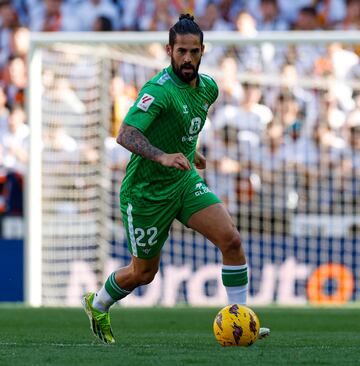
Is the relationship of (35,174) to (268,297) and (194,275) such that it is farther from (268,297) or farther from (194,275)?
(268,297)

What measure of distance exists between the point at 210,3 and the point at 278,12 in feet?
3.73

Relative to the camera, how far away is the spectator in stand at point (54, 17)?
1909 centimetres

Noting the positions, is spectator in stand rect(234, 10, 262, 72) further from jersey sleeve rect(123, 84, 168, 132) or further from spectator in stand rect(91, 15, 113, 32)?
jersey sleeve rect(123, 84, 168, 132)

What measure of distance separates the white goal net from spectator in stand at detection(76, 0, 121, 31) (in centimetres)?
410

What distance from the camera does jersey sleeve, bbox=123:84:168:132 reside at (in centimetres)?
759

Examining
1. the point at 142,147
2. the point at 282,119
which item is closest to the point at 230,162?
the point at 282,119

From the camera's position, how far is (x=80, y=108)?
48.5ft

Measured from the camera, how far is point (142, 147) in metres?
7.45

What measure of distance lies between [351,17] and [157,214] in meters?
10.8

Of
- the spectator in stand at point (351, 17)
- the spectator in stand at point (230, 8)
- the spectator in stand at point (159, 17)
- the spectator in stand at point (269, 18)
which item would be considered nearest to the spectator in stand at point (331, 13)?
the spectator in stand at point (351, 17)

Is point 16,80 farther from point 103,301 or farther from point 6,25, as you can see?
point 103,301

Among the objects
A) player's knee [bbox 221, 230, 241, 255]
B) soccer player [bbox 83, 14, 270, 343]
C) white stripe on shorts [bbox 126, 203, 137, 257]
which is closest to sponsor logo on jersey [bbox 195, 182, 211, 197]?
soccer player [bbox 83, 14, 270, 343]

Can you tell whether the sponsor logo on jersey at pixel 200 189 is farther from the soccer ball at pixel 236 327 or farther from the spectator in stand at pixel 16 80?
the spectator in stand at pixel 16 80

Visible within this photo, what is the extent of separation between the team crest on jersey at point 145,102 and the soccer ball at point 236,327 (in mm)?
1471
